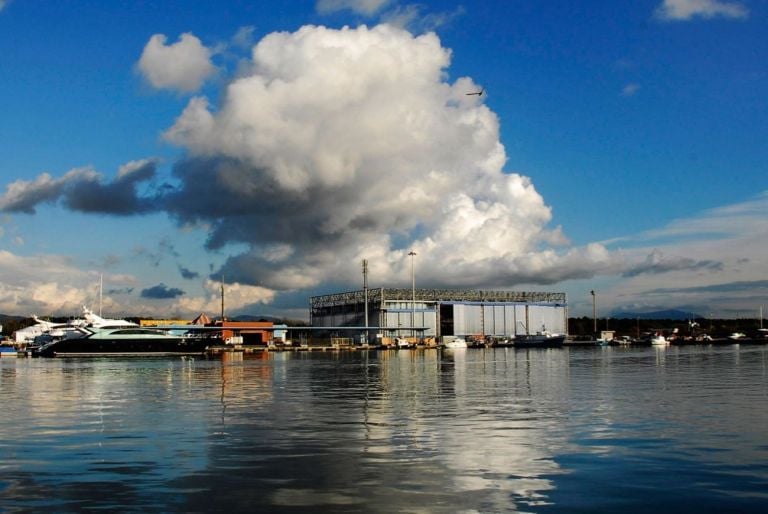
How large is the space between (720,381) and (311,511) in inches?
1863

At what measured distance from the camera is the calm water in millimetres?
16875

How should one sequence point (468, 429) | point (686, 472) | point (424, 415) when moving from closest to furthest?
point (686, 472)
point (468, 429)
point (424, 415)

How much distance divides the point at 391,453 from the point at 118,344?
148413 millimetres

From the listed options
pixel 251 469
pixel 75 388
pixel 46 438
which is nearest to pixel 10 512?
pixel 251 469

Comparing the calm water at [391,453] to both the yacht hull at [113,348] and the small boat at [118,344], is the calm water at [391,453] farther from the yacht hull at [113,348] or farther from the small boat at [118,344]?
the small boat at [118,344]

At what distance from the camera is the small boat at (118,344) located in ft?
514

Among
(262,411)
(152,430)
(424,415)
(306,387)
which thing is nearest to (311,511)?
(152,430)

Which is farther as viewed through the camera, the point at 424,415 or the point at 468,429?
the point at 424,415

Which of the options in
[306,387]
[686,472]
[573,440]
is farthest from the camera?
[306,387]

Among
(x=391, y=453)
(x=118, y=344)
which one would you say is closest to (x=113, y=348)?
(x=118, y=344)

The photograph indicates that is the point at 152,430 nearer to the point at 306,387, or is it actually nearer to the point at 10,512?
the point at 10,512

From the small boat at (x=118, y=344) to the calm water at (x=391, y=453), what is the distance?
120 m

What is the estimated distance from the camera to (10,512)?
51.8 ft

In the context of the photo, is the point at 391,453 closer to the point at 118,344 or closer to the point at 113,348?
the point at 113,348
